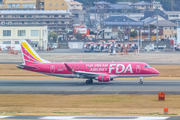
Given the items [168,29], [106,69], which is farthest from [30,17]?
[106,69]

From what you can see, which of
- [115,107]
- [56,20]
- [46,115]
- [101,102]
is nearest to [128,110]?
[115,107]

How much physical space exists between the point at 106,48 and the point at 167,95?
88527mm

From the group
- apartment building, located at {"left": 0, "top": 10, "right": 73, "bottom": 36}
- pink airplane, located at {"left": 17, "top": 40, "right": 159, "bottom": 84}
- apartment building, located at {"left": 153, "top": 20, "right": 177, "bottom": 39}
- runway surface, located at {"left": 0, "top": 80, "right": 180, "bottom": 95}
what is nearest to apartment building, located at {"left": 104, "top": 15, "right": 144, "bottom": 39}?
apartment building, located at {"left": 153, "top": 20, "right": 177, "bottom": 39}

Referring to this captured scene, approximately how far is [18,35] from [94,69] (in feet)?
265

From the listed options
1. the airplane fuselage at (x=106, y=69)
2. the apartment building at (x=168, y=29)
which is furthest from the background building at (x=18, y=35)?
the apartment building at (x=168, y=29)

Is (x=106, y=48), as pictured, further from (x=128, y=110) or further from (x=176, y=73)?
(x=128, y=110)

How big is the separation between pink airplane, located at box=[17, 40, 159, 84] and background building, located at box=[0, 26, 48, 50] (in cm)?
7443

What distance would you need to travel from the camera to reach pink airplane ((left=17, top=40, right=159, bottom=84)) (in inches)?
1865

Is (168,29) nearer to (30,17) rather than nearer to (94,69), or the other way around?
(30,17)

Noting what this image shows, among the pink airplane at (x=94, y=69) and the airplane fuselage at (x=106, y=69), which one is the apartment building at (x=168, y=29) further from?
the pink airplane at (x=94, y=69)

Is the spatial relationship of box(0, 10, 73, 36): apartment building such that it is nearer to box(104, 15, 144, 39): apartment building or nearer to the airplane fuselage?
box(104, 15, 144, 39): apartment building

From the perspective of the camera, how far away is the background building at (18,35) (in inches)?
4850

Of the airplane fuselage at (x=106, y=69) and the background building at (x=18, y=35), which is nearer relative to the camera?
the airplane fuselage at (x=106, y=69)

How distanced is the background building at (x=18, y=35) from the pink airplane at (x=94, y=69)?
244ft
